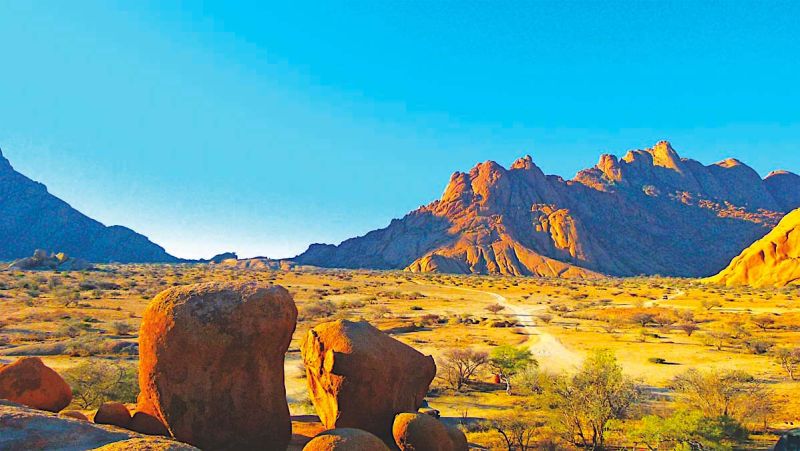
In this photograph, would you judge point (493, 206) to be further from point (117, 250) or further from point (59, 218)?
point (59, 218)

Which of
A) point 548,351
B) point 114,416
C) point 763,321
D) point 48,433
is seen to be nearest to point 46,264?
point 548,351

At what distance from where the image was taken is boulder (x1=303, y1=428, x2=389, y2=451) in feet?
20.4

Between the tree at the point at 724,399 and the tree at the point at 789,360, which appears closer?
the tree at the point at 724,399

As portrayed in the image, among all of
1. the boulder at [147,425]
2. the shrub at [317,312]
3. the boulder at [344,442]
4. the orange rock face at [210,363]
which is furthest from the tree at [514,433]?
the shrub at [317,312]

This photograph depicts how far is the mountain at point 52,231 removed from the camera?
159m

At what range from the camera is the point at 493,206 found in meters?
176

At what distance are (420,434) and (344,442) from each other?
7.10 feet

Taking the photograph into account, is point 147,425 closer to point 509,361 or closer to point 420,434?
point 420,434

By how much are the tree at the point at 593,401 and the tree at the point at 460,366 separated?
662 centimetres

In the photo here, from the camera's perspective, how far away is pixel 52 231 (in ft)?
547

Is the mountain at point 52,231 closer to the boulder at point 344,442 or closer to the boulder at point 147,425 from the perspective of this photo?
the boulder at point 147,425

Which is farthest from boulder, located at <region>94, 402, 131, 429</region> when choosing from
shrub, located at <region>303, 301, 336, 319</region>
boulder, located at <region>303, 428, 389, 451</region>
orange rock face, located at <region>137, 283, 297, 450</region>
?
shrub, located at <region>303, 301, 336, 319</region>

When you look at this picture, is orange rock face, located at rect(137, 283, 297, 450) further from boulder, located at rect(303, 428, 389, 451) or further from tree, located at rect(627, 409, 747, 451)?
tree, located at rect(627, 409, 747, 451)

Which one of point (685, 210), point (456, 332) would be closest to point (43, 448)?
point (456, 332)
